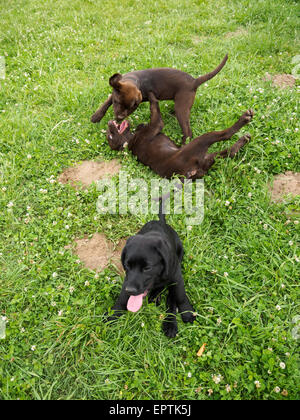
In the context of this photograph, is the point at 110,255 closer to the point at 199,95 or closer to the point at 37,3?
the point at 199,95

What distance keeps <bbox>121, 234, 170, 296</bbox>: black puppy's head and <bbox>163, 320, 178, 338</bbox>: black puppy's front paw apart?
53cm

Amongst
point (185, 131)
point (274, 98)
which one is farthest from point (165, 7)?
point (185, 131)

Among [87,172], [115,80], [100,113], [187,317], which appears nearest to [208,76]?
[115,80]

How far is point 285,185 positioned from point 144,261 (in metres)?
2.21

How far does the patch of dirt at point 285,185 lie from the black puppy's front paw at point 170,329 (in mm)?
1817

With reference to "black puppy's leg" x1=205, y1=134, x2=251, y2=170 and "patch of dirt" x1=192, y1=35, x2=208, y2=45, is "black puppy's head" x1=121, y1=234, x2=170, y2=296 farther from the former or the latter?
"patch of dirt" x1=192, y1=35, x2=208, y2=45

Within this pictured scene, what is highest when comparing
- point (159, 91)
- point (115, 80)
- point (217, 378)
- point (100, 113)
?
point (115, 80)

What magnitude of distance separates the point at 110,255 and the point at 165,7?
6.30m

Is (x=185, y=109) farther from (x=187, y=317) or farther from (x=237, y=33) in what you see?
(x=237, y=33)

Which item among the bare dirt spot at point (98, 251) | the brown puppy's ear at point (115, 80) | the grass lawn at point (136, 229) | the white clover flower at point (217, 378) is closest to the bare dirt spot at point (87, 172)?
the grass lawn at point (136, 229)

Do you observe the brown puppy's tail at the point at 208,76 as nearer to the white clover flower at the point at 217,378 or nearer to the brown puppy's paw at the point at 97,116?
the brown puppy's paw at the point at 97,116

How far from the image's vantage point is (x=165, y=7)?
22.5ft

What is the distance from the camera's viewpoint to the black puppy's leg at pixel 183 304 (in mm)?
2598

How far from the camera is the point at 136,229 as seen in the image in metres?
3.31
